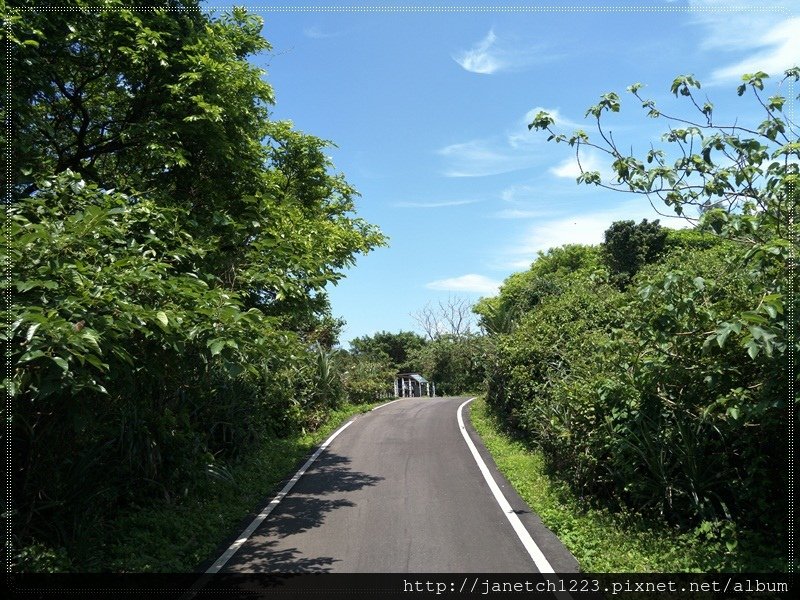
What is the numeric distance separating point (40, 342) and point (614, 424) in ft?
21.8

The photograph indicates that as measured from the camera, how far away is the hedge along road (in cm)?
648

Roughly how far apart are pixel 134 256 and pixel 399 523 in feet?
15.7

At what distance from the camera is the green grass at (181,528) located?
21.5 ft

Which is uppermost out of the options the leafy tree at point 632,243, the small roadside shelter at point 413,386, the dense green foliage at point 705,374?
the leafy tree at point 632,243

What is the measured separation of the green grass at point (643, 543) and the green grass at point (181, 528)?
433 cm

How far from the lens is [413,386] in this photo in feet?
160

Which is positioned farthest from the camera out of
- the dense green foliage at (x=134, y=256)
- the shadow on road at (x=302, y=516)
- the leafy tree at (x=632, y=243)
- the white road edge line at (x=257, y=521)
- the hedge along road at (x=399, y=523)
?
the leafy tree at (x=632, y=243)

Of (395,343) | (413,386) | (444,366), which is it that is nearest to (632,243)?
(444,366)

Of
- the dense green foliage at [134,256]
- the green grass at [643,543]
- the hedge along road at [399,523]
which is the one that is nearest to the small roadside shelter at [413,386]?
the hedge along road at [399,523]

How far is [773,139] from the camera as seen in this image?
5.65 metres

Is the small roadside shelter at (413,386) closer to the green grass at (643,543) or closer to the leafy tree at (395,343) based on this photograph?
the leafy tree at (395,343)

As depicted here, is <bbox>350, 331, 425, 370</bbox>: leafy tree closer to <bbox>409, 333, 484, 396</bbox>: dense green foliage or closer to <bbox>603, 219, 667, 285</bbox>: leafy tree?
<bbox>409, 333, 484, 396</bbox>: dense green foliage

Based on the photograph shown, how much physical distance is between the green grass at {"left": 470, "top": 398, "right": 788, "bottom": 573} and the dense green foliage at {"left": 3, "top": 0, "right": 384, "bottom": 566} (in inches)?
165

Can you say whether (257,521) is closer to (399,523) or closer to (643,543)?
(399,523)
